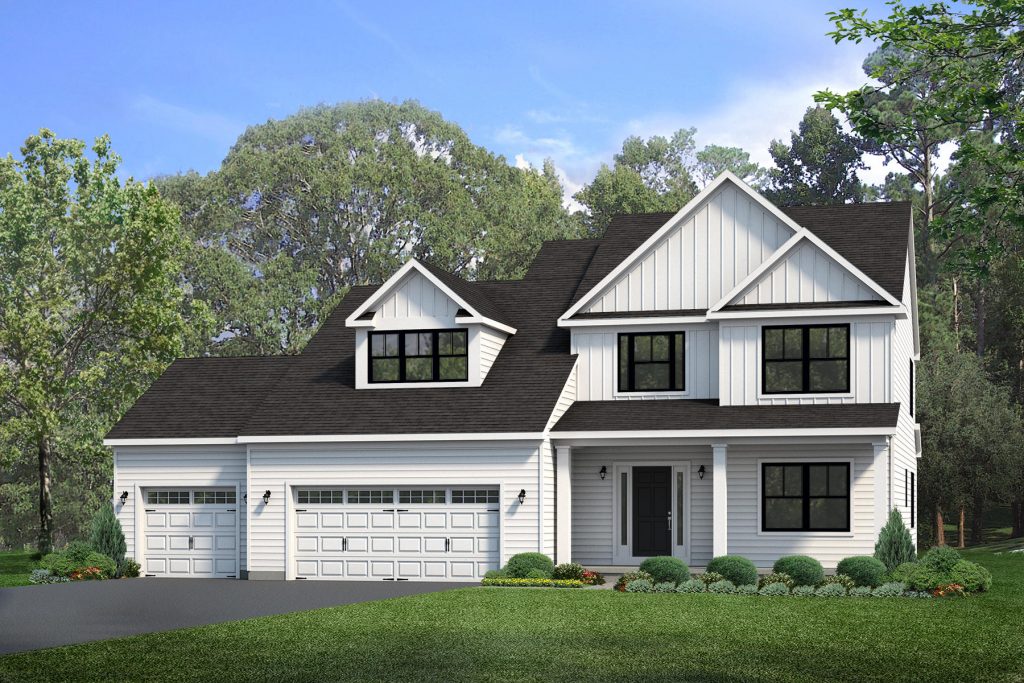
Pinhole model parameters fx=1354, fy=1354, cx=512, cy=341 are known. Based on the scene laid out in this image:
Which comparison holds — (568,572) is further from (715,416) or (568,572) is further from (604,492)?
(715,416)

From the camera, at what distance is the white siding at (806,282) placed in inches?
1233

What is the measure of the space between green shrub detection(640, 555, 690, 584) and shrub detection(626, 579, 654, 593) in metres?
0.28

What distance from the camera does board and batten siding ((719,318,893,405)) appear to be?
31.0 meters

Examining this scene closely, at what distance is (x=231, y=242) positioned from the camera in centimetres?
6894

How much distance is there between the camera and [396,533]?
1232 inches

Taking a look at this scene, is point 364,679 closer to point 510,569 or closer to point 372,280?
point 510,569

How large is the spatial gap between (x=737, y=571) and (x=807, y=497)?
4.27 m

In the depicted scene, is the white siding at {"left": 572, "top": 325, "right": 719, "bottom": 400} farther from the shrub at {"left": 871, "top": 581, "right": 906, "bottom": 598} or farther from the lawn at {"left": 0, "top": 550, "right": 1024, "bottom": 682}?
the lawn at {"left": 0, "top": 550, "right": 1024, "bottom": 682}

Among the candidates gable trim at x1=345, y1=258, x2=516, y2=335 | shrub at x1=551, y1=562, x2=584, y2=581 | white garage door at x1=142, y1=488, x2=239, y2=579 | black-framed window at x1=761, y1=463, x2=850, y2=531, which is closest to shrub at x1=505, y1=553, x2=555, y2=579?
shrub at x1=551, y1=562, x2=584, y2=581

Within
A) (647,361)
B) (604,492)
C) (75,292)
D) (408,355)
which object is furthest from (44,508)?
(647,361)

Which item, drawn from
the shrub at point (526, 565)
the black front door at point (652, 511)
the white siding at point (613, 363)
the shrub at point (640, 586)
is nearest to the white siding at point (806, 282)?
the white siding at point (613, 363)

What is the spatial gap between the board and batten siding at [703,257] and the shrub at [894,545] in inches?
287

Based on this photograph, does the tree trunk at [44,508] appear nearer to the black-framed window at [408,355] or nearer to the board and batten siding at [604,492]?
the black-framed window at [408,355]

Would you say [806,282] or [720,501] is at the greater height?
[806,282]
